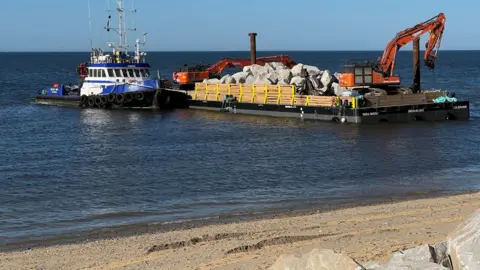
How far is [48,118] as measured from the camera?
40500 mm

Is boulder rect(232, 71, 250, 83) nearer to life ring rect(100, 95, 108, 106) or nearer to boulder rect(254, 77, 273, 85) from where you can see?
boulder rect(254, 77, 273, 85)

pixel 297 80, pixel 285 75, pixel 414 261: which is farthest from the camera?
pixel 285 75

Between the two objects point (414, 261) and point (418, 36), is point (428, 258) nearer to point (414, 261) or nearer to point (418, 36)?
point (414, 261)

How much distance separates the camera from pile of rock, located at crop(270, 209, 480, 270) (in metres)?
7.01

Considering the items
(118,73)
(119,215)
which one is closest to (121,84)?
(118,73)

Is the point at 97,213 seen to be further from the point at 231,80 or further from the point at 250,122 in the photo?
the point at 231,80

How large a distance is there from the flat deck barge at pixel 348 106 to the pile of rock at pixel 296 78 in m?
1.36

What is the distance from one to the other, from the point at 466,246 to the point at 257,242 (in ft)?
16.5

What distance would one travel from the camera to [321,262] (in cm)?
736

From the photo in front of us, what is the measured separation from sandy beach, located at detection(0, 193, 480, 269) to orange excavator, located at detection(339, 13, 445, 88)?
22.5m

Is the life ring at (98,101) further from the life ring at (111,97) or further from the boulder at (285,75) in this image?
the boulder at (285,75)

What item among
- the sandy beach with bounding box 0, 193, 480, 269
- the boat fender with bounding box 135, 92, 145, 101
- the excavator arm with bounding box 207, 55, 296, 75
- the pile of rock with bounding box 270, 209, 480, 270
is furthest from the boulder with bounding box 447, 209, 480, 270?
the excavator arm with bounding box 207, 55, 296, 75

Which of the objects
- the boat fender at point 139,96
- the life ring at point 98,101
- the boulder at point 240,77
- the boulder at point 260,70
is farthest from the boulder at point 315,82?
the life ring at point 98,101

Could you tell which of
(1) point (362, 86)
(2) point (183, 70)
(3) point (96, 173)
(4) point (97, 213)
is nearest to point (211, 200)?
(4) point (97, 213)
